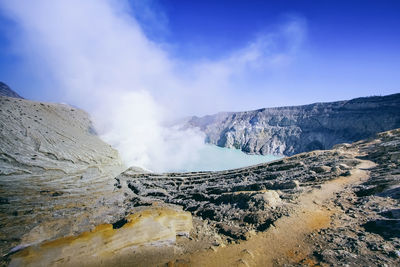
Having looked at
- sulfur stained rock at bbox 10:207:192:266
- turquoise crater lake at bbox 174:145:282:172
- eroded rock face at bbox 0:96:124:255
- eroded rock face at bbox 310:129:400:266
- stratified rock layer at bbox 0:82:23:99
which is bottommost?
turquoise crater lake at bbox 174:145:282:172

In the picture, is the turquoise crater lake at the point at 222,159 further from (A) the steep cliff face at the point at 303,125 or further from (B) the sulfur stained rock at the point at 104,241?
(B) the sulfur stained rock at the point at 104,241

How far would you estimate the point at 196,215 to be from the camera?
16.5 meters

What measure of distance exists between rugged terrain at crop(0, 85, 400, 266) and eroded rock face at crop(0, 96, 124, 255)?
0.12 m

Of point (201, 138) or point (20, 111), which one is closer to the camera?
point (20, 111)

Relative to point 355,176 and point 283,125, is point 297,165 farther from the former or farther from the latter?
point 283,125

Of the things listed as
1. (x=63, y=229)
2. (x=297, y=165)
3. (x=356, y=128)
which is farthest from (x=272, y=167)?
(x=356, y=128)

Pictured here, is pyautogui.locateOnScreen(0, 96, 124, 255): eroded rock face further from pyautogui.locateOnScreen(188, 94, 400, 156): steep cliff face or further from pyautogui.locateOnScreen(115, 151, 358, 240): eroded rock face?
pyautogui.locateOnScreen(188, 94, 400, 156): steep cliff face

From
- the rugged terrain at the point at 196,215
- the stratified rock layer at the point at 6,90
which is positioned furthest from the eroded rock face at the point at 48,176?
the stratified rock layer at the point at 6,90

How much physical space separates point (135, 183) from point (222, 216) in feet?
62.9

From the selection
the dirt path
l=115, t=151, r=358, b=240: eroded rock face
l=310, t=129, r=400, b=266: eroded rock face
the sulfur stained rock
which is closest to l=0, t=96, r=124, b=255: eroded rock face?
the sulfur stained rock

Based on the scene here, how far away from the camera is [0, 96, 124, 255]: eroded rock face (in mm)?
16953

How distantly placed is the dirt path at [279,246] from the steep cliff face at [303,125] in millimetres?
68319

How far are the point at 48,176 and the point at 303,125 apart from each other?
87.7m

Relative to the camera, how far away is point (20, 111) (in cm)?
3291
